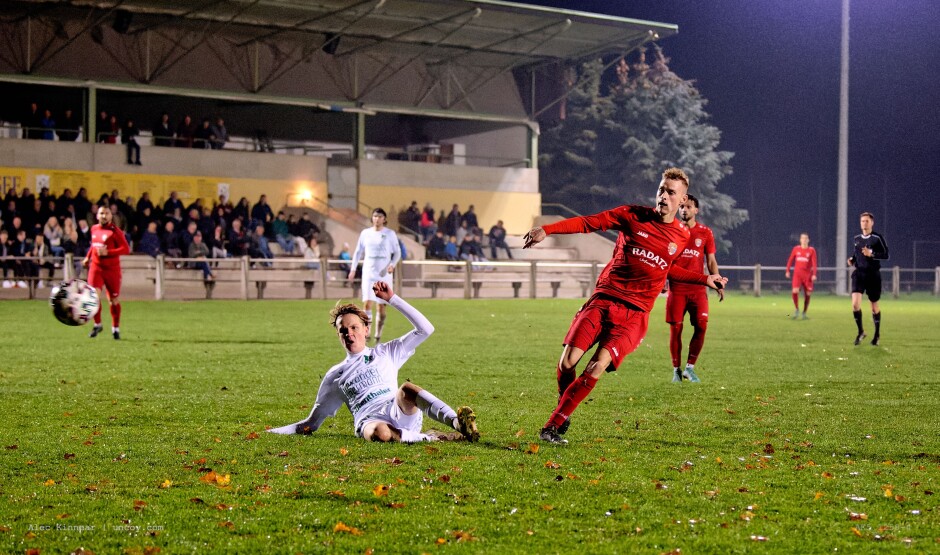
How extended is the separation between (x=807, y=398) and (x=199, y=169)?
1383 inches

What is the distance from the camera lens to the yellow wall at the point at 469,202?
4781 cm

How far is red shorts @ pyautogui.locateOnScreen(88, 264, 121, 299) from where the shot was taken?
1841cm

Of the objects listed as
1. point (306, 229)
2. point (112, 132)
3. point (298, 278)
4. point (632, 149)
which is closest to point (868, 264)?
point (298, 278)

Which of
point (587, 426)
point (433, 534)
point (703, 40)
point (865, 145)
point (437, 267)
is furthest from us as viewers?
point (703, 40)

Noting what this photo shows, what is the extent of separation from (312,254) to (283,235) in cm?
121

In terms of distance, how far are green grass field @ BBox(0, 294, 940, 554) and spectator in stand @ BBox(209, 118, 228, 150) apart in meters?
29.5

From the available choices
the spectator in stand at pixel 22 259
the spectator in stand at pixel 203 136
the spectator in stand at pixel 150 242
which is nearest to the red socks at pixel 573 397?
the spectator in stand at pixel 22 259

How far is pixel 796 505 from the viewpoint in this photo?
6371 mm

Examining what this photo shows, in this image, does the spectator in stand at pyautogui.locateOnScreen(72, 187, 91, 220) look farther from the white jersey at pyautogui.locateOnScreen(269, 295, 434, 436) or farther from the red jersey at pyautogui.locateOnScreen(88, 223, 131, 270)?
the white jersey at pyautogui.locateOnScreen(269, 295, 434, 436)

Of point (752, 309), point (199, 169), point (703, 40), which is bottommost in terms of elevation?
point (752, 309)

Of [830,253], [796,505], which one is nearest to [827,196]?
[830,253]

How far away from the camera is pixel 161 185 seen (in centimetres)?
4262

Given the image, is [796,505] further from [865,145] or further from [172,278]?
[865,145]

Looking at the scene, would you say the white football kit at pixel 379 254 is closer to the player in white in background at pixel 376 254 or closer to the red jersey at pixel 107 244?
the player in white in background at pixel 376 254
